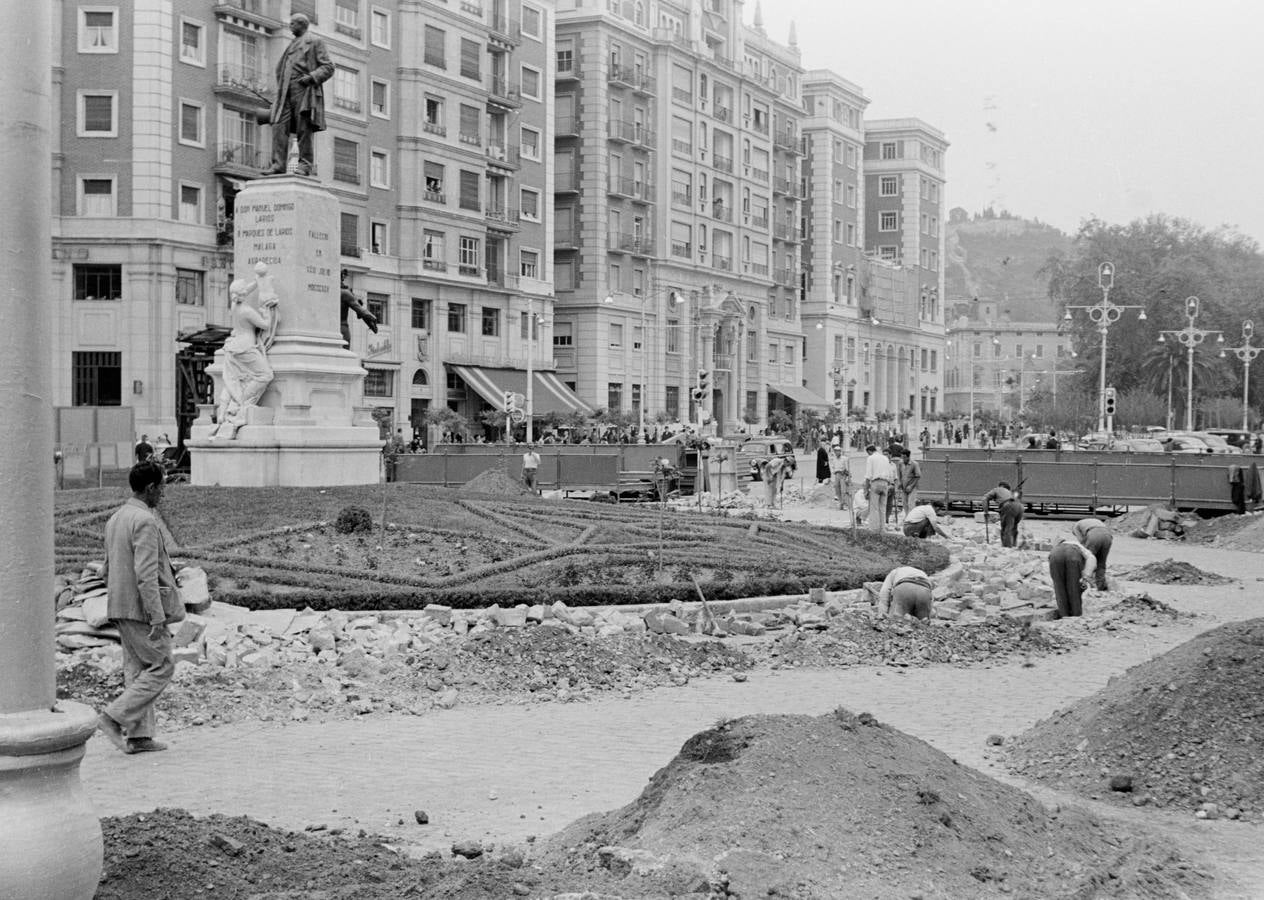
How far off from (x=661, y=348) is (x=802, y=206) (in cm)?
2836

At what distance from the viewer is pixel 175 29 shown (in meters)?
45.5

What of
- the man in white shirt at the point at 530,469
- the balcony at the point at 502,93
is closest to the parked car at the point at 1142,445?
the man in white shirt at the point at 530,469

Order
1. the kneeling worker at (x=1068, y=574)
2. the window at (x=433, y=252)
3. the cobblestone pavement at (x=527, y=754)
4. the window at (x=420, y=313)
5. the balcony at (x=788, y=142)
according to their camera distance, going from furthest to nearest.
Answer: the balcony at (x=788, y=142)
the window at (x=420, y=313)
the window at (x=433, y=252)
the kneeling worker at (x=1068, y=574)
the cobblestone pavement at (x=527, y=754)

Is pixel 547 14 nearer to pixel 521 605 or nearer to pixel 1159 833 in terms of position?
pixel 521 605

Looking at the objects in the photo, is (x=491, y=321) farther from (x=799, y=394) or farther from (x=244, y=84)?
(x=799, y=394)

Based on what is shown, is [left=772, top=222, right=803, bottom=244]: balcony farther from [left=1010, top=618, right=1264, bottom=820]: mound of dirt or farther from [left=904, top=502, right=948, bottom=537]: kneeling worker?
[left=1010, top=618, right=1264, bottom=820]: mound of dirt

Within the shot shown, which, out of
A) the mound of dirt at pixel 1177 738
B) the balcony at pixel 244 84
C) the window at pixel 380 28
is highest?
the window at pixel 380 28

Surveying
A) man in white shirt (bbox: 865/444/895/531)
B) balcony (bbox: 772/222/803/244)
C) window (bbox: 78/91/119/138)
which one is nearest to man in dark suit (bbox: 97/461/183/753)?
man in white shirt (bbox: 865/444/895/531)

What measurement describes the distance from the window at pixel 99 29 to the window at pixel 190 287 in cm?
698

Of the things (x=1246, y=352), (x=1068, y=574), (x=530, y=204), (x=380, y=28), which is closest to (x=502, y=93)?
(x=530, y=204)

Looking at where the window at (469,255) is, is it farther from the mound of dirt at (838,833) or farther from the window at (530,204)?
the mound of dirt at (838,833)

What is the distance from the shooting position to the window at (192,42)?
151 feet

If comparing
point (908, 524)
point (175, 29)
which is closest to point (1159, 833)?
point (908, 524)

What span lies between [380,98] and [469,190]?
6.10 metres
